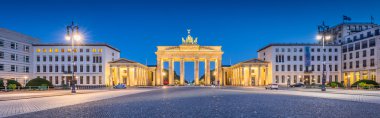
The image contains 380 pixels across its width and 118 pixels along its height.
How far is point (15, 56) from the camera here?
271 ft

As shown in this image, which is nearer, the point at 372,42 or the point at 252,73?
the point at 372,42

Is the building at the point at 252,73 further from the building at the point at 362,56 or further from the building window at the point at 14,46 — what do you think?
the building window at the point at 14,46

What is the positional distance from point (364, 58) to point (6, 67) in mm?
93440

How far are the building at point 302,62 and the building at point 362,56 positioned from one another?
3.11 meters

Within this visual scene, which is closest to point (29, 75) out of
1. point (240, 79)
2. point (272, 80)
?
point (240, 79)

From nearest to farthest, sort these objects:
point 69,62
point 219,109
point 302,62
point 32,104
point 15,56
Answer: point 219,109, point 32,104, point 15,56, point 69,62, point 302,62

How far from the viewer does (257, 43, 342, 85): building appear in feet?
334

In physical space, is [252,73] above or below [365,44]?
below

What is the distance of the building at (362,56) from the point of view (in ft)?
266

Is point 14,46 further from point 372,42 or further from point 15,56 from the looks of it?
point 372,42

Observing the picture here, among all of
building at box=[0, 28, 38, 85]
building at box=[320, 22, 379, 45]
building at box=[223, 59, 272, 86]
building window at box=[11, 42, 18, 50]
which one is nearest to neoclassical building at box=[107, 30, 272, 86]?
building at box=[223, 59, 272, 86]

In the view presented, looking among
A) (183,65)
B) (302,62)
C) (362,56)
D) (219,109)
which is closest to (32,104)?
(219,109)

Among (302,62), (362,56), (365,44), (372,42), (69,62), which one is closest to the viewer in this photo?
(372,42)

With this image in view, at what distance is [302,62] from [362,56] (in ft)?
61.3
